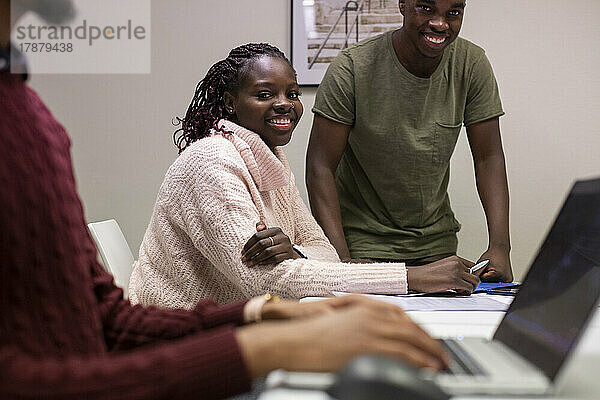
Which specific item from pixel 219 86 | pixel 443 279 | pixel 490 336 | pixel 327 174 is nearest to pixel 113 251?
pixel 219 86

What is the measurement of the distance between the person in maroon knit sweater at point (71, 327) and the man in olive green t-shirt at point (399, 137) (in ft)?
4.37

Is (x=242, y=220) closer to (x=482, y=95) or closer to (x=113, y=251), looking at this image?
(x=113, y=251)

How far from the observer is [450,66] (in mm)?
2084

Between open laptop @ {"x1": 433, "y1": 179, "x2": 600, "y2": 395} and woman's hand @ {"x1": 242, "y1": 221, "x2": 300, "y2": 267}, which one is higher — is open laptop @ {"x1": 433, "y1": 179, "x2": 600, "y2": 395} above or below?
above

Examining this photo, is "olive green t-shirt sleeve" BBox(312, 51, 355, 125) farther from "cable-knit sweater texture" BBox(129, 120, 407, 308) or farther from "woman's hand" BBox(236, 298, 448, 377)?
"woman's hand" BBox(236, 298, 448, 377)

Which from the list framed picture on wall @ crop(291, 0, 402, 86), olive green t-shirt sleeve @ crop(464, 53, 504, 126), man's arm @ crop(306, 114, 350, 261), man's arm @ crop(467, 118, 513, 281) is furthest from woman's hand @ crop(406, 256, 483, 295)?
framed picture on wall @ crop(291, 0, 402, 86)

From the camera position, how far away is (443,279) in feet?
4.51

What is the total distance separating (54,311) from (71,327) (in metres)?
0.03

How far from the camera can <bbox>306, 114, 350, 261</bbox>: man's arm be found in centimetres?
202

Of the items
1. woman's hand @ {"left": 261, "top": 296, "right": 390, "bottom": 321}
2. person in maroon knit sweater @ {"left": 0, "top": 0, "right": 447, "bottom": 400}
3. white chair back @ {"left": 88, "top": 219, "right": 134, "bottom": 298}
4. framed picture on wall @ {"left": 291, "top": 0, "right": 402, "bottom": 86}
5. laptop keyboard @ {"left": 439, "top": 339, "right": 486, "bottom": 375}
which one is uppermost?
framed picture on wall @ {"left": 291, "top": 0, "right": 402, "bottom": 86}

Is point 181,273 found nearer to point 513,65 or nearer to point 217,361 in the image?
point 217,361

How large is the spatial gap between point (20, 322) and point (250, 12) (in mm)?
2422

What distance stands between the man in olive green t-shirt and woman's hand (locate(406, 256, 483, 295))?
2.06 ft

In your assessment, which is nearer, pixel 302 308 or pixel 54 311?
pixel 54 311
